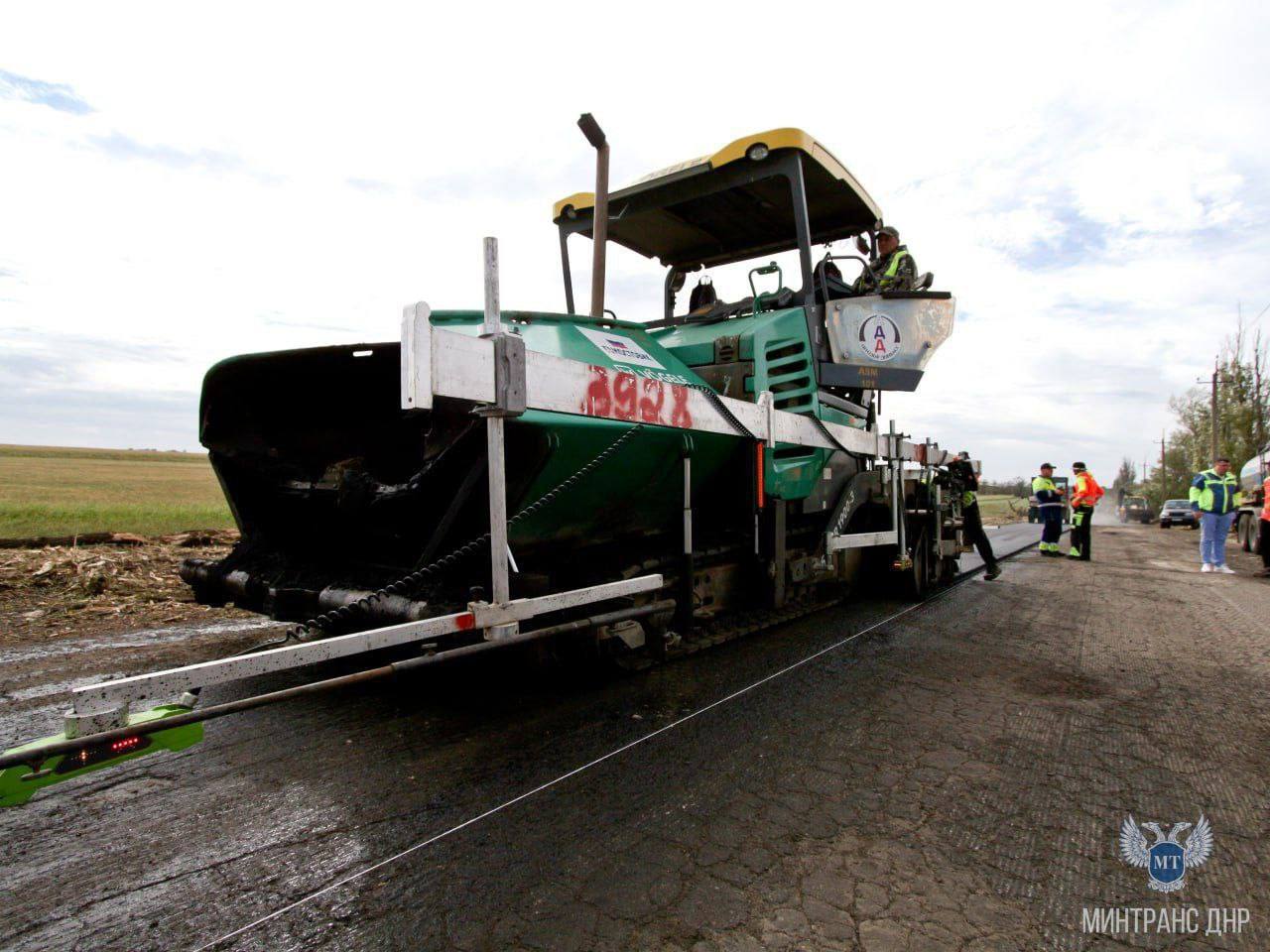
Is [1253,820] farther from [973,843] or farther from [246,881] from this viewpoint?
[246,881]

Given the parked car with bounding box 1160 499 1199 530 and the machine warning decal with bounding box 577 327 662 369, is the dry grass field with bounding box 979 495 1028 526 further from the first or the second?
the machine warning decal with bounding box 577 327 662 369

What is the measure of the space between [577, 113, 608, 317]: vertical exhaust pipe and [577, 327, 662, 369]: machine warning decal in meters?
0.38

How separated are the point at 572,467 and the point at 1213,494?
1139cm

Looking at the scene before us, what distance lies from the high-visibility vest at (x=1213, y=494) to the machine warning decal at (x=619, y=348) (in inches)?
419

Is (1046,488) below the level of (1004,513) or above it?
above

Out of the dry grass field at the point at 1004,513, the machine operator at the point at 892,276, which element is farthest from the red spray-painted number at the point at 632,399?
the dry grass field at the point at 1004,513

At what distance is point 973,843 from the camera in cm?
225

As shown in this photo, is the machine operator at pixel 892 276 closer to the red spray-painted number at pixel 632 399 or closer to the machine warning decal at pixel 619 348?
the machine warning decal at pixel 619 348

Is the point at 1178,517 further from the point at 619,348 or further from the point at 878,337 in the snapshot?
the point at 619,348

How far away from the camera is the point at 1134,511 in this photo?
3444 cm

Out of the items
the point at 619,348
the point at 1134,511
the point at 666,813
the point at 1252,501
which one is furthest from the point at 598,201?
the point at 1134,511

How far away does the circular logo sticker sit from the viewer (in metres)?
5.36

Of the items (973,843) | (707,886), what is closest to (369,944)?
(707,886)

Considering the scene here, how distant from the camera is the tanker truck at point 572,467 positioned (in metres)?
2.41
